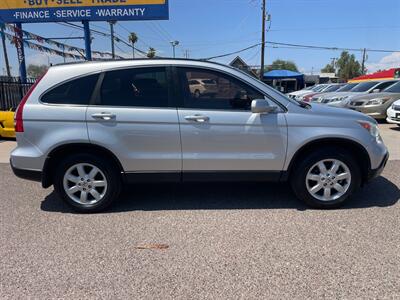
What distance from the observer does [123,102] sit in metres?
3.94

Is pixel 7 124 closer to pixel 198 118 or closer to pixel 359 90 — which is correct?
pixel 198 118

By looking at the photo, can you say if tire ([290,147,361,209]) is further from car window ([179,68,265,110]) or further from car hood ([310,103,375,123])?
car window ([179,68,265,110])

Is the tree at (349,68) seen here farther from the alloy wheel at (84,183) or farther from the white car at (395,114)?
the alloy wheel at (84,183)

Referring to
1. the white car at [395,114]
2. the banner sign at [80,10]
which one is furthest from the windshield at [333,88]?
the banner sign at [80,10]

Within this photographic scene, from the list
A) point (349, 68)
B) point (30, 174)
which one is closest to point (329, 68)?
point (349, 68)

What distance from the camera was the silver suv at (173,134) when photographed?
3895mm

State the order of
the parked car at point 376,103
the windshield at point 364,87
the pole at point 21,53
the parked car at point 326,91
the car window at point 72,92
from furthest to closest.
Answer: the parked car at point 326,91
the windshield at point 364,87
the pole at point 21,53
the parked car at point 376,103
the car window at point 72,92

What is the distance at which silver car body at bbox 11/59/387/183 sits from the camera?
3.88 m

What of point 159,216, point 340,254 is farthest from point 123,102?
Result: point 340,254

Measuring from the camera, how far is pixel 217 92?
4.01 metres

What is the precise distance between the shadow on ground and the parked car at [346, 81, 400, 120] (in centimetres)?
789

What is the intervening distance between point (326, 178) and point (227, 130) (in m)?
1.36

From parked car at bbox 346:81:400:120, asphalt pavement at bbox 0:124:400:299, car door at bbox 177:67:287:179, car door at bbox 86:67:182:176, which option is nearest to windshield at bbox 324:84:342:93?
parked car at bbox 346:81:400:120

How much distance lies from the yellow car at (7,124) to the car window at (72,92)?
5773mm
